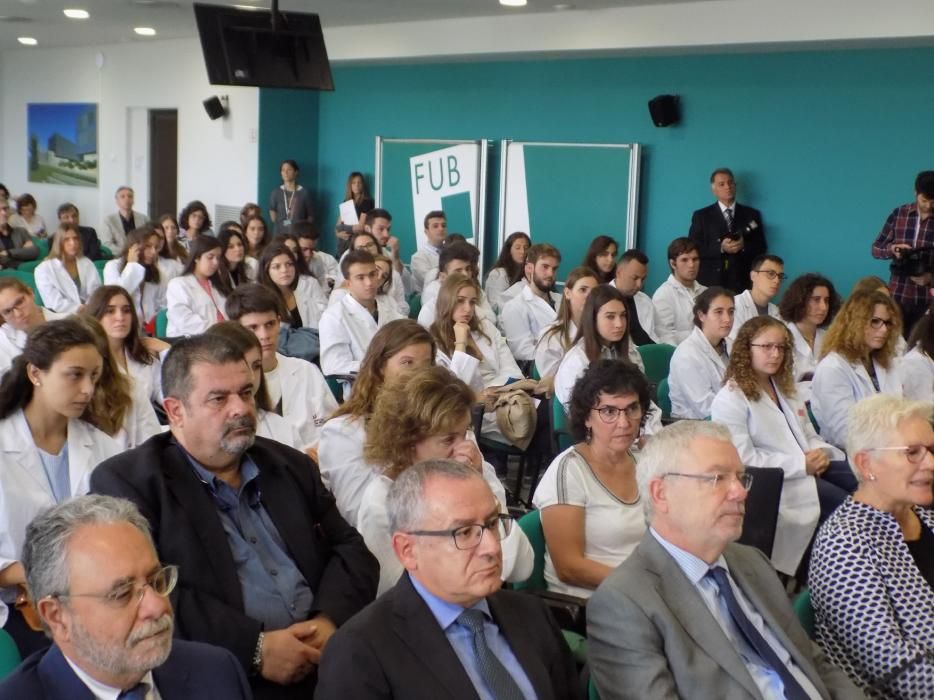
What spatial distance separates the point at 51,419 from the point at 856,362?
11.7 ft

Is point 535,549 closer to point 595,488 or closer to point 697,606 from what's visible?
point 595,488

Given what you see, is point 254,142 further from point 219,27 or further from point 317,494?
point 317,494

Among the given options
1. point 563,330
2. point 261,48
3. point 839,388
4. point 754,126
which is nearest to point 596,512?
point 839,388

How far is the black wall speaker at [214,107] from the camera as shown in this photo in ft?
42.3

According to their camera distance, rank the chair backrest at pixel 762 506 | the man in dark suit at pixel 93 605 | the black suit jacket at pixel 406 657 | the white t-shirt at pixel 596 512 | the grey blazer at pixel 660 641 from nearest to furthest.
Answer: the man in dark suit at pixel 93 605
the black suit jacket at pixel 406 657
the grey blazer at pixel 660 641
the white t-shirt at pixel 596 512
the chair backrest at pixel 762 506

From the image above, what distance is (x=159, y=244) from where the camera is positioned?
8.23 m

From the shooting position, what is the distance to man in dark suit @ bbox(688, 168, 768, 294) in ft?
29.4

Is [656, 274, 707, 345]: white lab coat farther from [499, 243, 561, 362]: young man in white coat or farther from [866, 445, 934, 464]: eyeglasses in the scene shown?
[866, 445, 934, 464]: eyeglasses

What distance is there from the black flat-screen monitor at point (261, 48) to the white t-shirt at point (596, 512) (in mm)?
4721

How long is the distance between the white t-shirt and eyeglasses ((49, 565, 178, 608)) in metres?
1.48

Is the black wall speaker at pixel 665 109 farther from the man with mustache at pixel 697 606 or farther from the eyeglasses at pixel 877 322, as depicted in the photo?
the man with mustache at pixel 697 606

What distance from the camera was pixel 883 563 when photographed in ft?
8.68

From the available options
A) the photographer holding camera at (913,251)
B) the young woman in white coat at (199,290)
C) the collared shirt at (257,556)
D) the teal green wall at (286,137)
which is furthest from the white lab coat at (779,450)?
the teal green wall at (286,137)

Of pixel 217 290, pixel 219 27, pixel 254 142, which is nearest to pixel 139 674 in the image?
pixel 217 290
